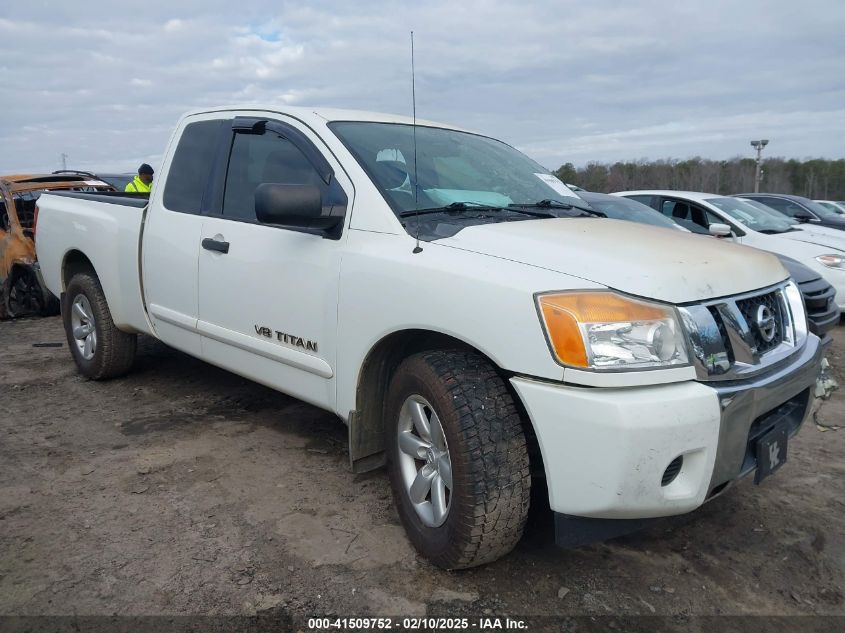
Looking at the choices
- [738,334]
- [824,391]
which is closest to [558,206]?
[738,334]

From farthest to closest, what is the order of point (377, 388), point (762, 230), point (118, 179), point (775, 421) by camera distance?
point (118, 179) → point (762, 230) → point (377, 388) → point (775, 421)

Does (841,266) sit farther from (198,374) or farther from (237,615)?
Answer: (237,615)

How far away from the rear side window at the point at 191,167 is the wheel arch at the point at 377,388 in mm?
1654

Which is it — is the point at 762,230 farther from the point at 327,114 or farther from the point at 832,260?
the point at 327,114

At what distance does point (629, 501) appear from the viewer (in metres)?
2.14

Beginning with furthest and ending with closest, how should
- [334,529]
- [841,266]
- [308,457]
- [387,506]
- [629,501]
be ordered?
[841,266]
[308,457]
[387,506]
[334,529]
[629,501]

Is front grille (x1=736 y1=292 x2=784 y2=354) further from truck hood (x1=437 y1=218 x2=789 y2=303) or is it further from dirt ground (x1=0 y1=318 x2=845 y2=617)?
dirt ground (x1=0 y1=318 x2=845 y2=617)

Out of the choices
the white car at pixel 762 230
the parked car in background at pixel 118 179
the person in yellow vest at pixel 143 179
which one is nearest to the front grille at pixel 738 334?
the white car at pixel 762 230

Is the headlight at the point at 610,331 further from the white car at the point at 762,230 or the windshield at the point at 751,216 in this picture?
Answer: the windshield at the point at 751,216

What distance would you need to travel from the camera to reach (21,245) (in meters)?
7.68

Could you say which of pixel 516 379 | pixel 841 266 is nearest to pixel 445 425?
pixel 516 379

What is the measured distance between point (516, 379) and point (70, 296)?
412 centimetres

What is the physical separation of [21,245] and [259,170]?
5.49m

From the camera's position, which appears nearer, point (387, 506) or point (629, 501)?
point (629, 501)
